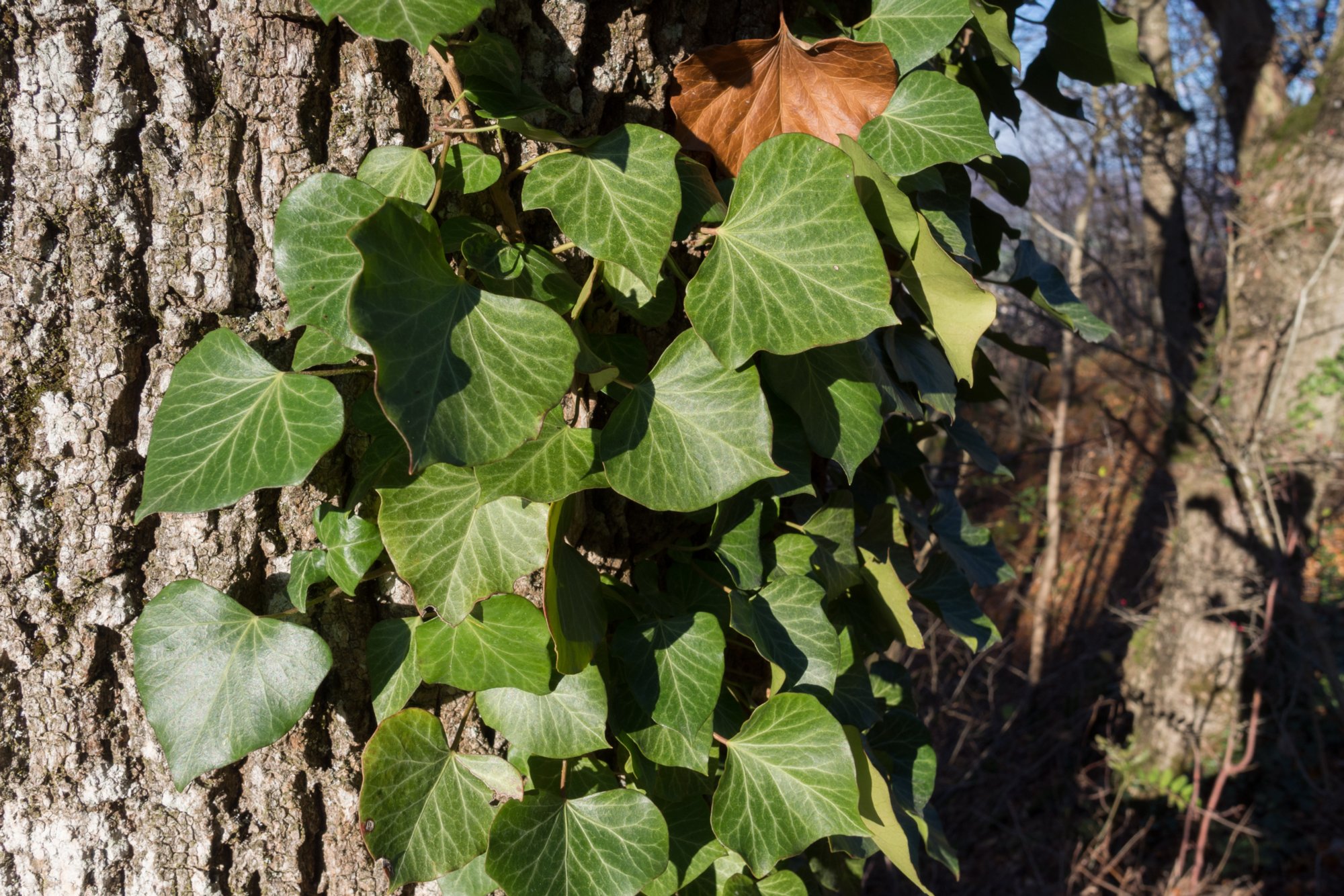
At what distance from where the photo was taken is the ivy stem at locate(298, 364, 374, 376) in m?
0.66

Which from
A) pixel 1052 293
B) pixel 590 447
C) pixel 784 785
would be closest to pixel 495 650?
pixel 590 447

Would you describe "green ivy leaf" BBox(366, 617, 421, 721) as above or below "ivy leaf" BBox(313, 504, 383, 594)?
below

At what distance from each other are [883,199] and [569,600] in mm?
417

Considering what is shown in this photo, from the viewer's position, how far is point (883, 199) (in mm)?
697

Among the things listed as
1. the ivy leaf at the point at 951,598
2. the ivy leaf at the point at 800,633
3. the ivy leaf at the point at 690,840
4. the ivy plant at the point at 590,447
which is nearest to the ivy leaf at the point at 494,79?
the ivy plant at the point at 590,447

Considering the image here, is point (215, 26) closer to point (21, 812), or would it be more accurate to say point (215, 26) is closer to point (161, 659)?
point (161, 659)

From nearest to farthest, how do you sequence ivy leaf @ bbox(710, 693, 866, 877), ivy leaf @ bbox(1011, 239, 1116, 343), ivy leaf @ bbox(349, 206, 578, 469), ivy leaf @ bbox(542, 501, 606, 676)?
1. ivy leaf @ bbox(349, 206, 578, 469)
2. ivy leaf @ bbox(542, 501, 606, 676)
3. ivy leaf @ bbox(710, 693, 866, 877)
4. ivy leaf @ bbox(1011, 239, 1116, 343)

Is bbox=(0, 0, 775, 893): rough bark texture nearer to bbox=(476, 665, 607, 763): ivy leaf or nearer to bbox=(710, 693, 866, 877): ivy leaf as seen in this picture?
bbox=(476, 665, 607, 763): ivy leaf

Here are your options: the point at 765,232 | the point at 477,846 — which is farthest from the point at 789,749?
the point at 765,232

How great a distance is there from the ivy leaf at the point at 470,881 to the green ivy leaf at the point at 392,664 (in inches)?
6.6

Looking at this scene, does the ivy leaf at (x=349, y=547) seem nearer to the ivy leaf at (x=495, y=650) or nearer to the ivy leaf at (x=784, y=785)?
the ivy leaf at (x=495, y=650)

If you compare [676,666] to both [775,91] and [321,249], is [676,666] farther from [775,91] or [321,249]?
[775,91]

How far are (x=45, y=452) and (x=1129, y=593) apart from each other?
5.99 meters

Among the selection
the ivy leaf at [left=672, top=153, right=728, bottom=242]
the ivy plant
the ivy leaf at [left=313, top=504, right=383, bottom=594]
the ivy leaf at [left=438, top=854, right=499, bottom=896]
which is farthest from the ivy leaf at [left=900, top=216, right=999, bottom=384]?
the ivy leaf at [left=438, top=854, right=499, bottom=896]
